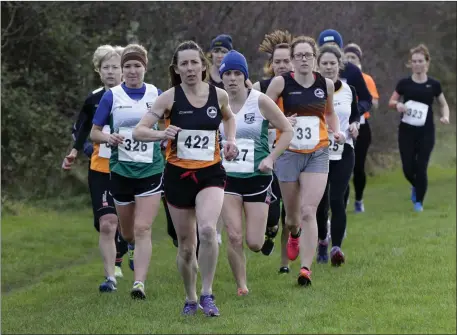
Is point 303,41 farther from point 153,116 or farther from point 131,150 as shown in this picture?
point 153,116

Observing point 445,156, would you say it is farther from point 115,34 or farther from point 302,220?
point 302,220

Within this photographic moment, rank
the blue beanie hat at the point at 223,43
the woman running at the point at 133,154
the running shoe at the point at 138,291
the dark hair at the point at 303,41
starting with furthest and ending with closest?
1. the blue beanie hat at the point at 223,43
2. the dark hair at the point at 303,41
3. the woman running at the point at 133,154
4. the running shoe at the point at 138,291

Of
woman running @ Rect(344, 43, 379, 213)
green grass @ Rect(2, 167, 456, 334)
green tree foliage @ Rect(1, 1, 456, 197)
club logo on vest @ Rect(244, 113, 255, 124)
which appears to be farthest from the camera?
green tree foliage @ Rect(1, 1, 456, 197)

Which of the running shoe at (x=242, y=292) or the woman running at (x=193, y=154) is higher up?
the woman running at (x=193, y=154)

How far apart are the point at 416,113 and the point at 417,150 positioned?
62 cm

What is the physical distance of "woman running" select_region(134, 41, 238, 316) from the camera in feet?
28.5

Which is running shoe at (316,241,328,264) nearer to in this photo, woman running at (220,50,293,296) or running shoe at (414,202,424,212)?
woman running at (220,50,293,296)

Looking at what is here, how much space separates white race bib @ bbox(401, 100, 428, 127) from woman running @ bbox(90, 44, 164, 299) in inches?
286

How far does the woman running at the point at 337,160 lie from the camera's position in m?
11.5

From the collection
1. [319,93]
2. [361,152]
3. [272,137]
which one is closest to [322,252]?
[272,137]

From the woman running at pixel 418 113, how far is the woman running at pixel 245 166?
714 cm

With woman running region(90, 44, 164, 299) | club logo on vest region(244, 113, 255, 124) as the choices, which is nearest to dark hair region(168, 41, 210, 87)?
club logo on vest region(244, 113, 255, 124)

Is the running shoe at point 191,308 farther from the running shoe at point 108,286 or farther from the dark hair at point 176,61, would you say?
the running shoe at point 108,286

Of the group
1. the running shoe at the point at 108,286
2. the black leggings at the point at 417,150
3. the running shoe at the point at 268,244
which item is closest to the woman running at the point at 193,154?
the running shoe at the point at 108,286
